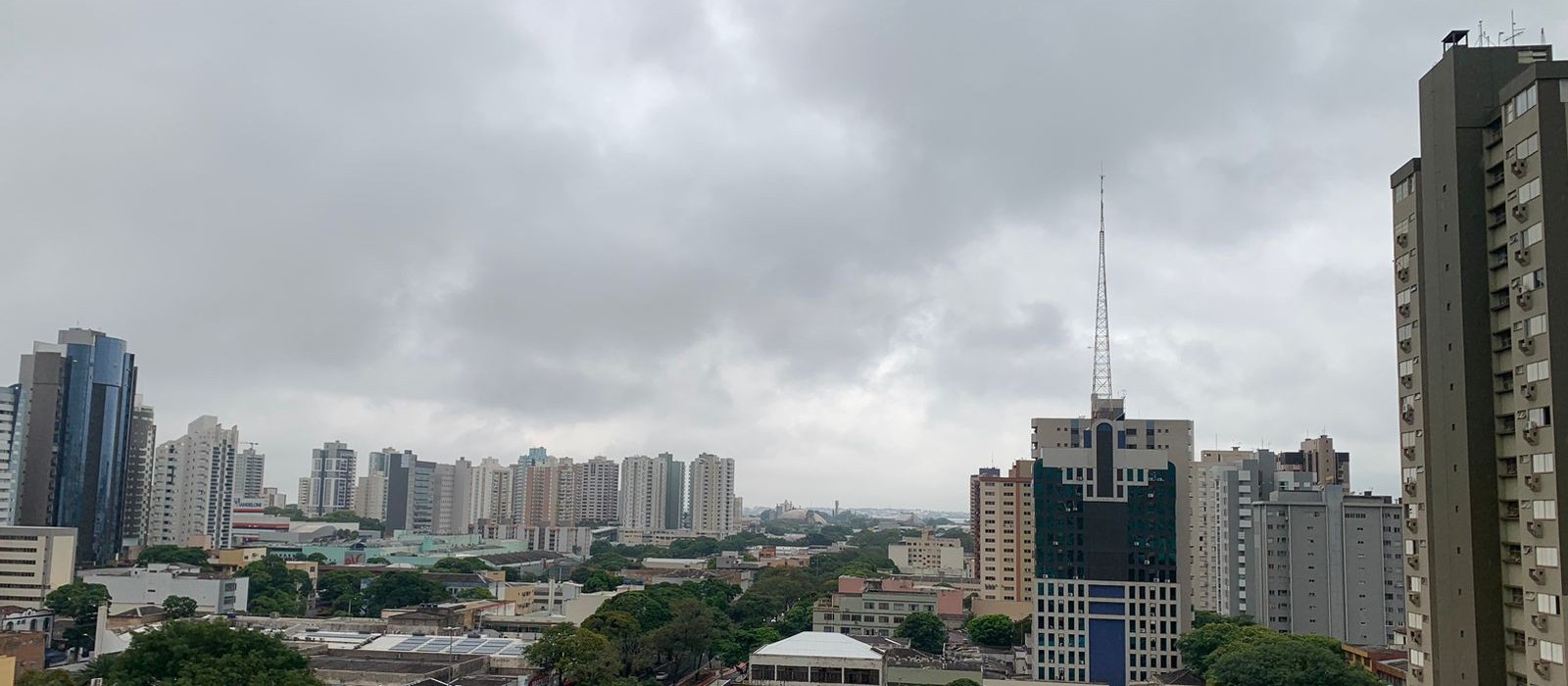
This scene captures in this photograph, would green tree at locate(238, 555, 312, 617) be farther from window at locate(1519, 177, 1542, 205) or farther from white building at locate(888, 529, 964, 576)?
window at locate(1519, 177, 1542, 205)

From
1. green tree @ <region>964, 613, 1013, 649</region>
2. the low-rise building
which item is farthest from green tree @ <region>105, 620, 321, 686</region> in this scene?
green tree @ <region>964, 613, 1013, 649</region>

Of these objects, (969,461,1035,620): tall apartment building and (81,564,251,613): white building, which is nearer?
(81,564,251,613): white building

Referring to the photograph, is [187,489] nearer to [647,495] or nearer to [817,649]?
[817,649]

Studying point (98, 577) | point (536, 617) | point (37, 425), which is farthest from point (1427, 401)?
point (37, 425)

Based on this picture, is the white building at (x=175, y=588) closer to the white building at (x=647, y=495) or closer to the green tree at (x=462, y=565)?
the green tree at (x=462, y=565)

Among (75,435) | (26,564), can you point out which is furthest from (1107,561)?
(75,435)

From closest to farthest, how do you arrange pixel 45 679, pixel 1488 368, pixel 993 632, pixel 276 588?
pixel 1488 368
pixel 45 679
pixel 993 632
pixel 276 588
